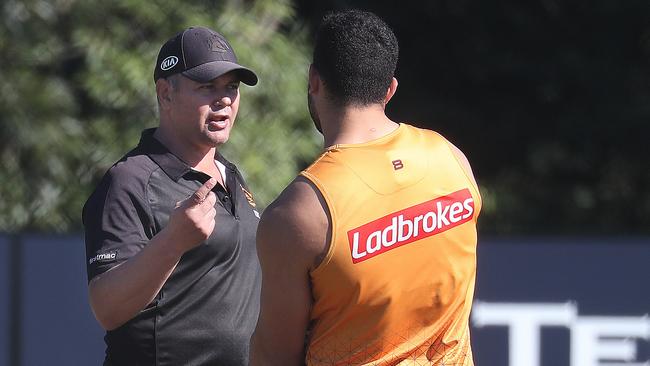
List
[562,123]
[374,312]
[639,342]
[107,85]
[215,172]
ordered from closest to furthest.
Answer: [374,312] → [215,172] → [639,342] → [107,85] → [562,123]

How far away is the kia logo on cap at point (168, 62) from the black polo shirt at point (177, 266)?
0.22 m

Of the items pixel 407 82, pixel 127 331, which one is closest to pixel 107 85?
pixel 407 82

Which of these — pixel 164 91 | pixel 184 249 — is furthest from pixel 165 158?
pixel 184 249

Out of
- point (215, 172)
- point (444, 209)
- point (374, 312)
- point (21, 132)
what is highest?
point (21, 132)

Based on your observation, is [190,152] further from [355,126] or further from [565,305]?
[565,305]

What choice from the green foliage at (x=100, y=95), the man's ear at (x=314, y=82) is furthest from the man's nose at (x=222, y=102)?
the green foliage at (x=100, y=95)

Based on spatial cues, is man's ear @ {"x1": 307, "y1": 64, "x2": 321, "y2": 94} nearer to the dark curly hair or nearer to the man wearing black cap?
the dark curly hair

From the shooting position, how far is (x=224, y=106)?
11.1 feet

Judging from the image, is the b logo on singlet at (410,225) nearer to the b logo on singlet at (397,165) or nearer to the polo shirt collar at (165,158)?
the b logo on singlet at (397,165)

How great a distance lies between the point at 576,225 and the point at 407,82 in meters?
2.05

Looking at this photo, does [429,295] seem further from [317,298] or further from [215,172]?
[215,172]

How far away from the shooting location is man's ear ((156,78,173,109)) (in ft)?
11.1

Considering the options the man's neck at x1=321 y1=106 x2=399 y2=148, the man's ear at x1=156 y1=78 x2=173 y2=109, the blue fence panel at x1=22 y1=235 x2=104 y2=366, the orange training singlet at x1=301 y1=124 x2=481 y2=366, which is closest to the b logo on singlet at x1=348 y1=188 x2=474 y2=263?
the orange training singlet at x1=301 y1=124 x2=481 y2=366

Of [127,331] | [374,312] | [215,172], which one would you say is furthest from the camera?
[215,172]
